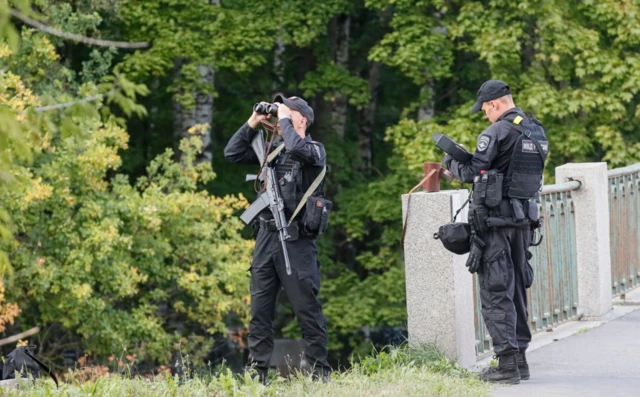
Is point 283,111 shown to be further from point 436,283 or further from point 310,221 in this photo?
point 436,283

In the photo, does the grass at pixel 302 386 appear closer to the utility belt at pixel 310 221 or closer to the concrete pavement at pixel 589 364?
the concrete pavement at pixel 589 364

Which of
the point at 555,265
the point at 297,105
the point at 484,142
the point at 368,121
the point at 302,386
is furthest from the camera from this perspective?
the point at 368,121

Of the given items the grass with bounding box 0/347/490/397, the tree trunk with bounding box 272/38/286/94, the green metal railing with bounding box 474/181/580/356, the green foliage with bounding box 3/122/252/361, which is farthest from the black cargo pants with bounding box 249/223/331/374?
the tree trunk with bounding box 272/38/286/94

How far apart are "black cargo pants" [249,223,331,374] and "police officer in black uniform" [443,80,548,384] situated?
97cm

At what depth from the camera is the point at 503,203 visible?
651 centimetres

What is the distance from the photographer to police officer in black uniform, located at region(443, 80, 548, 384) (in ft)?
21.1

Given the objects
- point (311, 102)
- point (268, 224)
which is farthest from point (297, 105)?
point (311, 102)

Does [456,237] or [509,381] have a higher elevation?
[456,237]

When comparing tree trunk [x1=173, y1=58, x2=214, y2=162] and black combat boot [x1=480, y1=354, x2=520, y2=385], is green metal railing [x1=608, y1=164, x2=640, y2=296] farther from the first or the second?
tree trunk [x1=173, y1=58, x2=214, y2=162]

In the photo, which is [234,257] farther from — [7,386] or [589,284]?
[7,386]

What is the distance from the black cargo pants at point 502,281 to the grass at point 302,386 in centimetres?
31

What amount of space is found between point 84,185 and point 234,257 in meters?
2.82

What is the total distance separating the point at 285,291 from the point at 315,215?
50cm

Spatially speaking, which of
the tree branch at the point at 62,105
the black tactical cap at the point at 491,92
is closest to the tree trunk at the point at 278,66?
the black tactical cap at the point at 491,92
